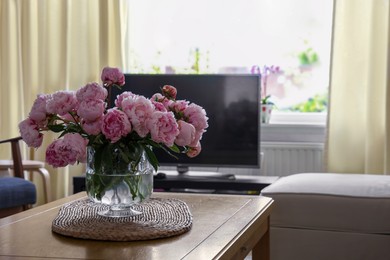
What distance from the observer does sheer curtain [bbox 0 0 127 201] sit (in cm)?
493

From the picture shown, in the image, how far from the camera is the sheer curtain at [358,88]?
14.4 feet

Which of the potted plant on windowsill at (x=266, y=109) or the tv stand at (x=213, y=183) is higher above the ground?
the potted plant on windowsill at (x=266, y=109)

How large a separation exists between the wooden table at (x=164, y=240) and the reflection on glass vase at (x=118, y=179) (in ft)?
0.58

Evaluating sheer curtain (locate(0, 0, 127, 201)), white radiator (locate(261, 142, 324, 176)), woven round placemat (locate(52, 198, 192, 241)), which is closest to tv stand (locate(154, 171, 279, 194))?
white radiator (locate(261, 142, 324, 176))

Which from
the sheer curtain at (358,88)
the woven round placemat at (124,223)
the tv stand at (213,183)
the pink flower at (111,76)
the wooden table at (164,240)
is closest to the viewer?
the wooden table at (164,240)

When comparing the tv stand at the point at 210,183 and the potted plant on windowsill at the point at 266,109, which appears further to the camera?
the potted plant on windowsill at the point at 266,109

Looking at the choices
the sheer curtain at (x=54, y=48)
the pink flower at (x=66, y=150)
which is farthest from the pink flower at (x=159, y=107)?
the sheer curtain at (x=54, y=48)

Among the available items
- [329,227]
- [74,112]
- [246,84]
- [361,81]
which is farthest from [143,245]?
[361,81]

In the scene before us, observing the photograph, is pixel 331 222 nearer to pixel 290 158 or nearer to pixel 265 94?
pixel 290 158

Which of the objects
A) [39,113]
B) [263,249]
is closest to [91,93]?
[39,113]

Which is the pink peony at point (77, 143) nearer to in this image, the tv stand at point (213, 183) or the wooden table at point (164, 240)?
the wooden table at point (164, 240)

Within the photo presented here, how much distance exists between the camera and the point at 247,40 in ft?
16.4

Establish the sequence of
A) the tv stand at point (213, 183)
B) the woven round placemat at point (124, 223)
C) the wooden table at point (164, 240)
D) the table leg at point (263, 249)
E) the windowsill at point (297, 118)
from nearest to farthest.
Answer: the wooden table at point (164, 240) < the woven round placemat at point (124, 223) < the table leg at point (263, 249) < the tv stand at point (213, 183) < the windowsill at point (297, 118)

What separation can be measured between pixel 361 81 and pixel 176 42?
1.38 metres
